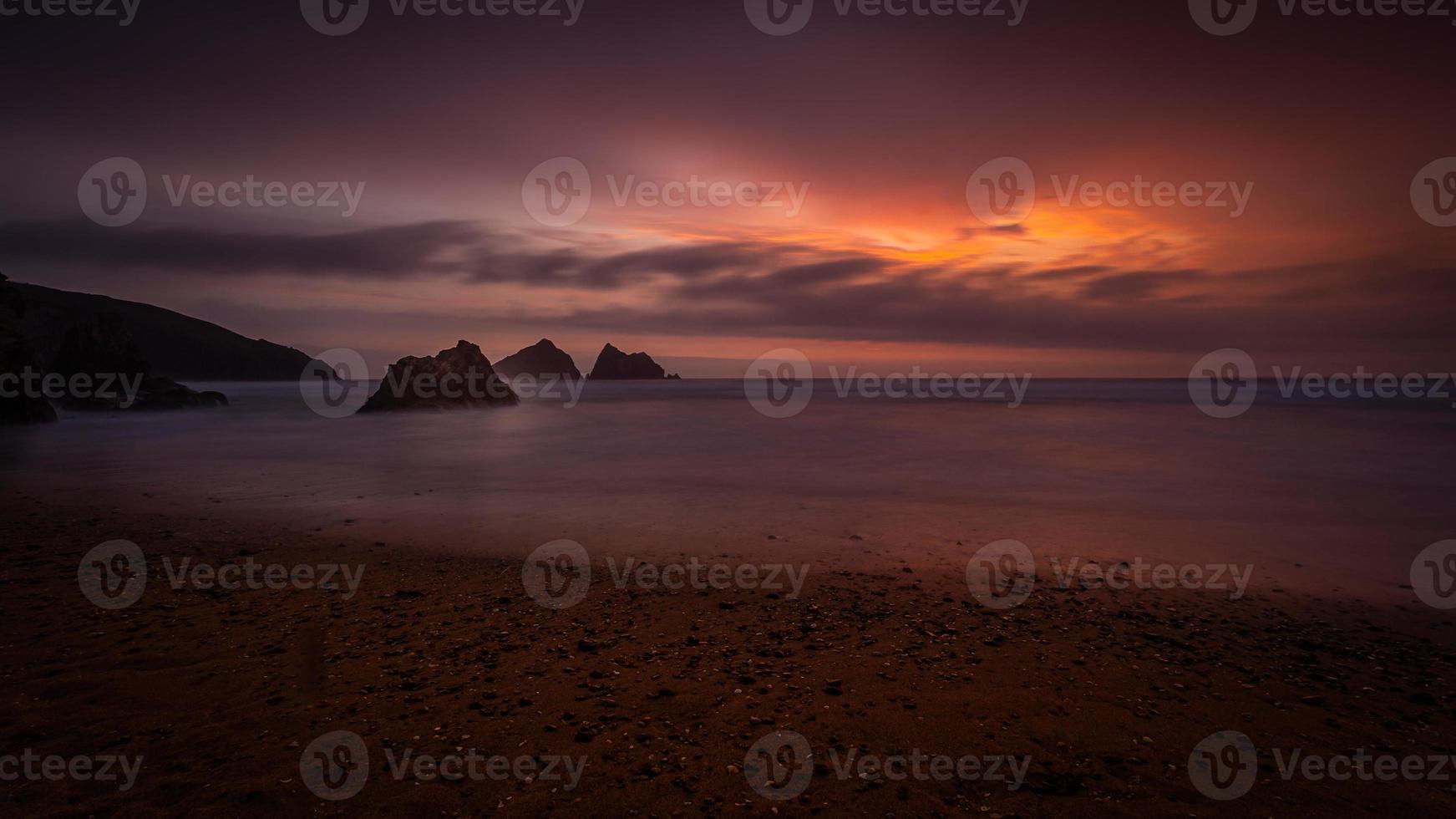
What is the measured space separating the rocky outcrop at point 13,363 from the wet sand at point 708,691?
42176mm

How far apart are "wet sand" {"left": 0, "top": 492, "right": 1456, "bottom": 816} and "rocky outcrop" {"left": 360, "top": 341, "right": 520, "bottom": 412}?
4845 cm

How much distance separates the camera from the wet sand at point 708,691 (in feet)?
15.7

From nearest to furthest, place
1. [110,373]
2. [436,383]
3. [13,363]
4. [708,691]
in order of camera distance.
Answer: [708,691]
[13,363]
[436,383]
[110,373]

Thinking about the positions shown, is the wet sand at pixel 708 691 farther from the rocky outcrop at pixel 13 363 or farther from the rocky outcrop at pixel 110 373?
the rocky outcrop at pixel 110 373

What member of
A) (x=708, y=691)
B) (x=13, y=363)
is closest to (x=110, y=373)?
(x=13, y=363)

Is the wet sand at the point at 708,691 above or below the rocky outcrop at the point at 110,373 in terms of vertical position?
below

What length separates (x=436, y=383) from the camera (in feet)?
185

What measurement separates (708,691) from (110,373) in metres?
84.6

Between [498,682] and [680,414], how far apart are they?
61.0 metres

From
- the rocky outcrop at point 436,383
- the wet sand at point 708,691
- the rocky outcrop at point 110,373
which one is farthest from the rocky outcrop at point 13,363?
the wet sand at point 708,691

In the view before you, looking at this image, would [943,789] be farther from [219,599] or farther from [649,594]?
[219,599]

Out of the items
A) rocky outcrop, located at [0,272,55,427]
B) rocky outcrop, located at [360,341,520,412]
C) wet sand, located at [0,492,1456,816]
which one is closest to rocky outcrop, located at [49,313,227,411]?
rocky outcrop, located at [0,272,55,427]

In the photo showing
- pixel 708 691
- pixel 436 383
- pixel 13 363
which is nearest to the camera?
pixel 708 691

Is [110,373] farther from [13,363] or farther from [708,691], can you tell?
[708,691]
